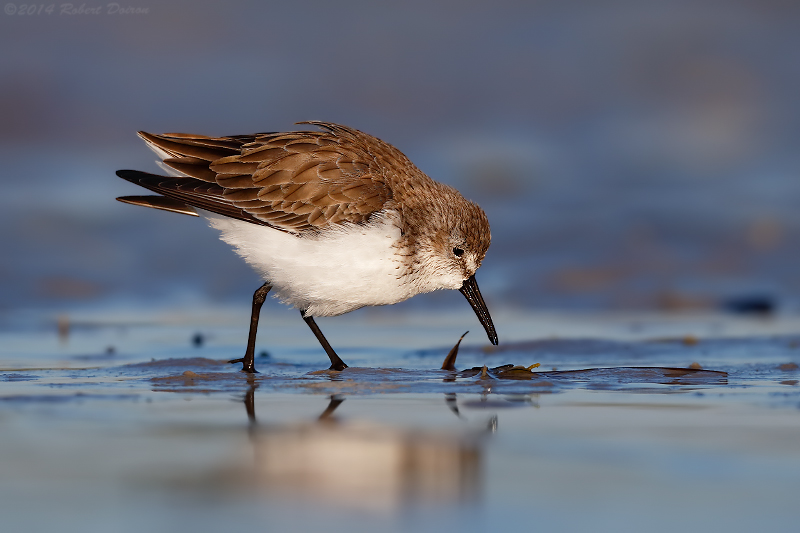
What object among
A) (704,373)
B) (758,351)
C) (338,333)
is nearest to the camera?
(704,373)

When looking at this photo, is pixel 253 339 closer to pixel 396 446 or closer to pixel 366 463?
pixel 396 446

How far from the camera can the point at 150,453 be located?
399 centimetres

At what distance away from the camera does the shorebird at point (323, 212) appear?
6816 mm

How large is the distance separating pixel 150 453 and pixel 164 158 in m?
3.83

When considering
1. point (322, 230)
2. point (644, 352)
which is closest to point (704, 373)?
point (644, 352)

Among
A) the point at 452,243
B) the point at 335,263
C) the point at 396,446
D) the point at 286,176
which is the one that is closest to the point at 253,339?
the point at 335,263

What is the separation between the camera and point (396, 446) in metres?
4.17

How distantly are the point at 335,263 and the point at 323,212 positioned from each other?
422 millimetres

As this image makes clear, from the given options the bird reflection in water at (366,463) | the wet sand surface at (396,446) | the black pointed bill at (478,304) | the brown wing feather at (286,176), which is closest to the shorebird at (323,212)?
the brown wing feather at (286,176)

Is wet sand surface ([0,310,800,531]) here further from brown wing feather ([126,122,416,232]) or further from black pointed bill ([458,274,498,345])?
brown wing feather ([126,122,416,232])

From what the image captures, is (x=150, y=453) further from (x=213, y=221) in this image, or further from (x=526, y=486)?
(x=213, y=221)

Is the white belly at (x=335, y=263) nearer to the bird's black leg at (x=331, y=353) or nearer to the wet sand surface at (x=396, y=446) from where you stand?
the bird's black leg at (x=331, y=353)

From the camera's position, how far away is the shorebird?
22.4 ft

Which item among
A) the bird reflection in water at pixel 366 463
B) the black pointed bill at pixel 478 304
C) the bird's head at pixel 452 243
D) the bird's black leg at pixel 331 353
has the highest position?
the bird's head at pixel 452 243
